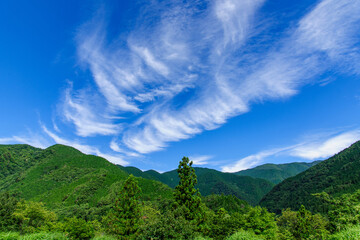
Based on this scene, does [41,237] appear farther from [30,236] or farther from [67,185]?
[67,185]

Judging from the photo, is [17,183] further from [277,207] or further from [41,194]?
[277,207]

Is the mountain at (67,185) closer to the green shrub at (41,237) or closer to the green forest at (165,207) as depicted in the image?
the green forest at (165,207)

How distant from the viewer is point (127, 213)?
39281mm

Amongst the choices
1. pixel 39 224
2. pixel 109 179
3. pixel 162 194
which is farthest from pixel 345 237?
pixel 109 179

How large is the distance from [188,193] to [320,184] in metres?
170

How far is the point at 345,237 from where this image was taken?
10.3 meters

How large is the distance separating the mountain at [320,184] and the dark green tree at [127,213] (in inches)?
4997

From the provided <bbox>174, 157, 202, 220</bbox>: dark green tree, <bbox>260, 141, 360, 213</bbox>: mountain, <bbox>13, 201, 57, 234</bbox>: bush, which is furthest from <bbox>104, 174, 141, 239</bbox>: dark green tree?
<bbox>260, 141, 360, 213</bbox>: mountain

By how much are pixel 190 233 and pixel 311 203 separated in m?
157

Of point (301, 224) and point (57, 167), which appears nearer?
point (301, 224)

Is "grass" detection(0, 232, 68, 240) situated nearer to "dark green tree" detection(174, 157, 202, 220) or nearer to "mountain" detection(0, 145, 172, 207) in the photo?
"dark green tree" detection(174, 157, 202, 220)

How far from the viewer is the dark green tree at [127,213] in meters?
37.8

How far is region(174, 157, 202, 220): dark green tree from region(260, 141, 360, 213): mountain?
126 meters

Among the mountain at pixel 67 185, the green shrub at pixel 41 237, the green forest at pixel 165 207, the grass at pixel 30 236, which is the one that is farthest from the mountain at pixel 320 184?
the grass at pixel 30 236
